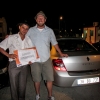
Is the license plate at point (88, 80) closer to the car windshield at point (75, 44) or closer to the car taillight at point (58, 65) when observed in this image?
the car taillight at point (58, 65)

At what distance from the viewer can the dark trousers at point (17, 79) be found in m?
2.85

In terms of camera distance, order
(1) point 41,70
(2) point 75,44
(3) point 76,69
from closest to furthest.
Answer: (1) point 41,70 < (3) point 76,69 < (2) point 75,44

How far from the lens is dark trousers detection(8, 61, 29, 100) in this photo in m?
2.85

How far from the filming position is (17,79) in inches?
116

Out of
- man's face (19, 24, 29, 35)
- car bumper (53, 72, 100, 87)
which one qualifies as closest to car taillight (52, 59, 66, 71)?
car bumper (53, 72, 100, 87)

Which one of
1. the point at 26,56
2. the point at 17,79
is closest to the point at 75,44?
the point at 26,56

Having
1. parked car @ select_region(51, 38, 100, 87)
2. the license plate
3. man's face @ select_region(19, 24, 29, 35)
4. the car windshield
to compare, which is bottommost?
the license plate

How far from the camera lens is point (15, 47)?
2789mm

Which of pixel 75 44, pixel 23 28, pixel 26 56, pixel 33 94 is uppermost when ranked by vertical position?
pixel 23 28

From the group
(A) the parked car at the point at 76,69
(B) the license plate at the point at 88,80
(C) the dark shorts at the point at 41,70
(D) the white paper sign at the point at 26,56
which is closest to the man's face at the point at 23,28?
(D) the white paper sign at the point at 26,56

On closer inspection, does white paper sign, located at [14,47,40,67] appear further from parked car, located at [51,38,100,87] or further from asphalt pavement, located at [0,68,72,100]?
asphalt pavement, located at [0,68,72,100]

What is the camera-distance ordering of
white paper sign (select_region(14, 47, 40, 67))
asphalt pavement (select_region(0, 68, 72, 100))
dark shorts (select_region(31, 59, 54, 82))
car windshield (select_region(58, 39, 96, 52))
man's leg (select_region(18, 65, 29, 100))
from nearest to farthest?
white paper sign (select_region(14, 47, 40, 67))
man's leg (select_region(18, 65, 29, 100))
dark shorts (select_region(31, 59, 54, 82))
asphalt pavement (select_region(0, 68, 72, 100))
car windshield (select_region(58, 39, 96, 52))

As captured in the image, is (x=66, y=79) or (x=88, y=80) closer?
(x=66, y=79)

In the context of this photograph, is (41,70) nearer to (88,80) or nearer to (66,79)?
(66,79)
